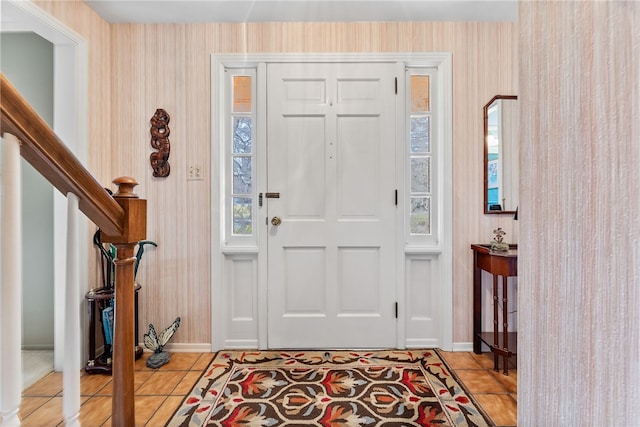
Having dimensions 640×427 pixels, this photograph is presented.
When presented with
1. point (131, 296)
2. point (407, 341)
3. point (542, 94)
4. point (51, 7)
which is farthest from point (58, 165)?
point (407, 341)

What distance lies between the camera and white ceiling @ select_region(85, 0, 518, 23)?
2.19m

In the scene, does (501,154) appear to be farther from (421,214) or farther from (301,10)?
(301,10)

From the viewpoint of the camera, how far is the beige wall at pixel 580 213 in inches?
20.4

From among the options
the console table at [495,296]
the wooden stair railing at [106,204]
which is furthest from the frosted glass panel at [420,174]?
the wooden stair railing at [106,204]

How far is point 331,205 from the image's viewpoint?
2.43 meters

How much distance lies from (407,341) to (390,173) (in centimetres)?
123

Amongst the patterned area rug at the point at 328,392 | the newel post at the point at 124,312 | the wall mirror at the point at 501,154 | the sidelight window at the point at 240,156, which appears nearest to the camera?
the newel post at the point at 124,312

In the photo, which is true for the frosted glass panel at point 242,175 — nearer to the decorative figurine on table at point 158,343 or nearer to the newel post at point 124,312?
the decorative figurine on table at point 158,343

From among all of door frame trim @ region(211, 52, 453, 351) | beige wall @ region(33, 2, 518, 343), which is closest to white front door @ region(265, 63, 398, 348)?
door frame trim @ region(211, 52, 453, 351)

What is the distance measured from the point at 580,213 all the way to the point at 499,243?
68.2 inches

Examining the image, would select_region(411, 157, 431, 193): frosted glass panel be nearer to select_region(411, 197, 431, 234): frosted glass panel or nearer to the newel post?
select_region(411, 197, 431, 234): frosted glass panel

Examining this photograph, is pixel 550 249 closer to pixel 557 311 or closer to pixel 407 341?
pixel 557 311

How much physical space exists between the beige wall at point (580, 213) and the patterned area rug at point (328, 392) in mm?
1113

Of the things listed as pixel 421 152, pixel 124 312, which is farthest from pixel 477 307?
pixel 124 312
